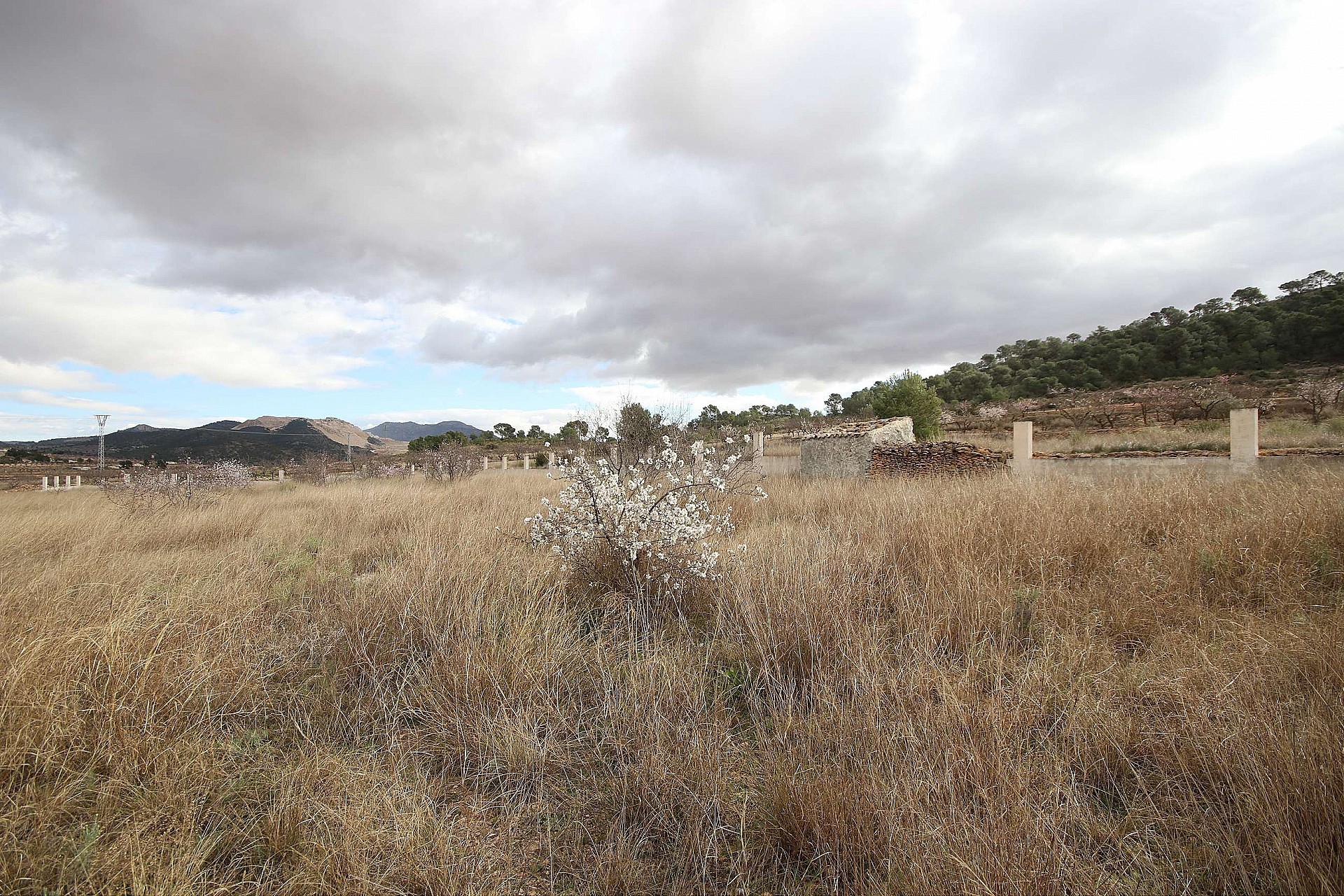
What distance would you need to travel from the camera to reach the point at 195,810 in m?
1.77

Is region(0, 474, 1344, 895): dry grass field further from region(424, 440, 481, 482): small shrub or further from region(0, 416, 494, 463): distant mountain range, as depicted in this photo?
region(0, 416, 494, 463): distant mountain range

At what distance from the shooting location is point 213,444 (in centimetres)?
6138

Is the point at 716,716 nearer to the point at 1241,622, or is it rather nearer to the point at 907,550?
the point at 907,550

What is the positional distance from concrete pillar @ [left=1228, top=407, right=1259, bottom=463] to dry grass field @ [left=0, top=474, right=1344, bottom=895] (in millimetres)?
7548

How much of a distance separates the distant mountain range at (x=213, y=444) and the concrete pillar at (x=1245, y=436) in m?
45.2

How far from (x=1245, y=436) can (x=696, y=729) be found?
13.2 metres

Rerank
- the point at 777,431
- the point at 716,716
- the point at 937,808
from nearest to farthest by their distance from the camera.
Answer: the point at 937,808 < the point at 716,716 < the point at 777,431

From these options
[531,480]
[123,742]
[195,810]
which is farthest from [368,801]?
[531,480]

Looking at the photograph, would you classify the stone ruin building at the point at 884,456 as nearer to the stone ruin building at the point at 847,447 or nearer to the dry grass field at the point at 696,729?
the stone ruin building at the point at 847,447

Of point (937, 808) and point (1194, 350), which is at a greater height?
point (1194, 350)

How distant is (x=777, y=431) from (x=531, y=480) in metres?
22.2

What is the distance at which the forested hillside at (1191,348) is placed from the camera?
1252 inches

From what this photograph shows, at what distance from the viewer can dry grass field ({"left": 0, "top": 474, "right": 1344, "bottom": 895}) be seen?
1618mm

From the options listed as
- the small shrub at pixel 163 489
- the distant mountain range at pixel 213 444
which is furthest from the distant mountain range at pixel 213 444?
the small shrub at pixel 163 489
